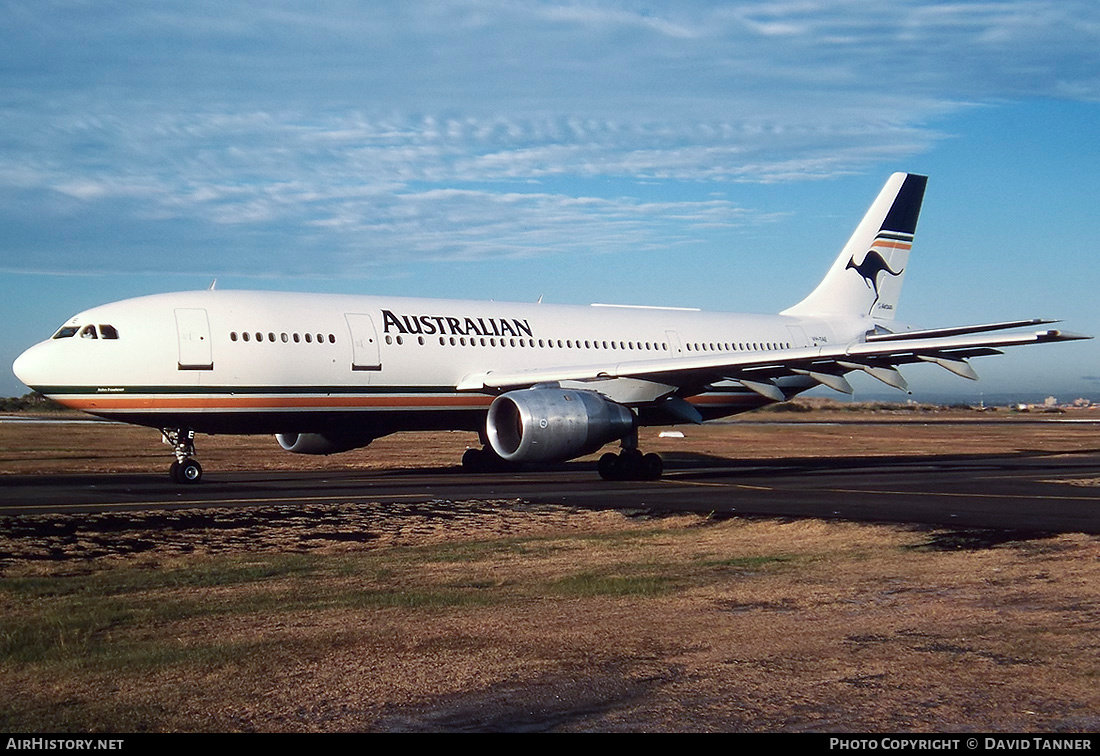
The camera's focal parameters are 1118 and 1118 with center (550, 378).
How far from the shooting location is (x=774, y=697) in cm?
612

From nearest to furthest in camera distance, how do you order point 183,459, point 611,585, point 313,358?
1. point 611,585
2. point 183,459
3. point 313,358

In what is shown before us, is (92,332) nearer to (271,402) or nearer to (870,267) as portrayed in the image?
(271,402)

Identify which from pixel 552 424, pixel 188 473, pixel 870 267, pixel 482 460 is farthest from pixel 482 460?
pixel 870 267

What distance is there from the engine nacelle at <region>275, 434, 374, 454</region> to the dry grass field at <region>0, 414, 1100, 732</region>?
38.4 ft

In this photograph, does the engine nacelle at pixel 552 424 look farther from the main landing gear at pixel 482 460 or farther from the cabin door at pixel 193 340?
the cabin door at pixel 193 340

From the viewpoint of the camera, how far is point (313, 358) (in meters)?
23.6

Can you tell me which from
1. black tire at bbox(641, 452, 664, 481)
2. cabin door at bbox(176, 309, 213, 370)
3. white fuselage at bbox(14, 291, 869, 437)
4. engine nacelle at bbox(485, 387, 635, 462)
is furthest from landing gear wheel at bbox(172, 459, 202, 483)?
black tire at bbox(641, 452, 664, 481)

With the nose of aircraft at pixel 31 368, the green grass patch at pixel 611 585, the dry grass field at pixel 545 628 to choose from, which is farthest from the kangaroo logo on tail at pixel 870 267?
the green grass patch at pixel 611 585

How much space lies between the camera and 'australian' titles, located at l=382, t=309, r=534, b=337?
82.9 ft

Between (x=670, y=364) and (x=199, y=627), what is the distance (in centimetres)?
1759

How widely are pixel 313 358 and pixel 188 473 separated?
354cm

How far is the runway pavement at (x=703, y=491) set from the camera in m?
16.4
